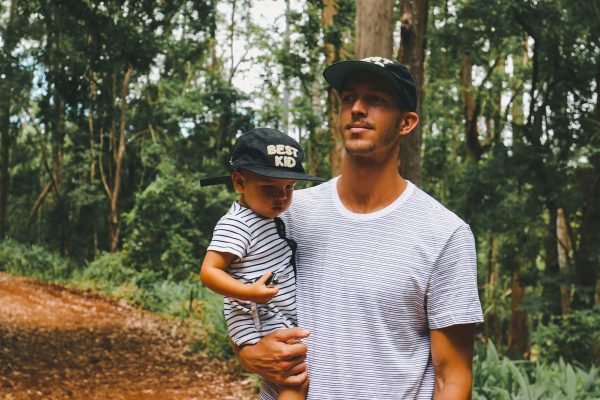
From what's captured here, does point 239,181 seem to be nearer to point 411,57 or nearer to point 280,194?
point 280,194

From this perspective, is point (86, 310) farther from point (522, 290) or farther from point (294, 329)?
point (294, 329)

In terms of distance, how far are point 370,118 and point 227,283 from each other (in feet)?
2.15

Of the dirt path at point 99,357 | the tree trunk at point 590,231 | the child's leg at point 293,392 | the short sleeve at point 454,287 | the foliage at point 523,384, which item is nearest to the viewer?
the short sleeve at point 454,287

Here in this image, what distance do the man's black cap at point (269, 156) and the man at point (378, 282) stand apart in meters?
0.17

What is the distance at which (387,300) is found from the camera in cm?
183

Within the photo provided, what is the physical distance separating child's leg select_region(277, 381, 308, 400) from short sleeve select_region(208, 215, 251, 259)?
0.42 meters

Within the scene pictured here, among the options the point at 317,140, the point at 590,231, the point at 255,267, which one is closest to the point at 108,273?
the point at 317,140

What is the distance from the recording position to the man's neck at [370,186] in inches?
78.1

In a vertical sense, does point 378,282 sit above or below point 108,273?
above

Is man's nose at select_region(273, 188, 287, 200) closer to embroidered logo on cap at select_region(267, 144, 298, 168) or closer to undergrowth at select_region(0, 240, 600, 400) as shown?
embroidered logo on cap at select_region(267, 144, 298, 168)

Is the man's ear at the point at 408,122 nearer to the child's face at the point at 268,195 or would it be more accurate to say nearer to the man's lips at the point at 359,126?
the man's lips at the point at 359,126

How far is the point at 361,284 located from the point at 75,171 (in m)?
20.6

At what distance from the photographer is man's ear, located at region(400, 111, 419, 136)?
2.03 meters

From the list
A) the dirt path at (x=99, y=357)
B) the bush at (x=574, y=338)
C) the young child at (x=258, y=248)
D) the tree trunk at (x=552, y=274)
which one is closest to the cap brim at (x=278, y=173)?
the young child at (x=258, y=248)
